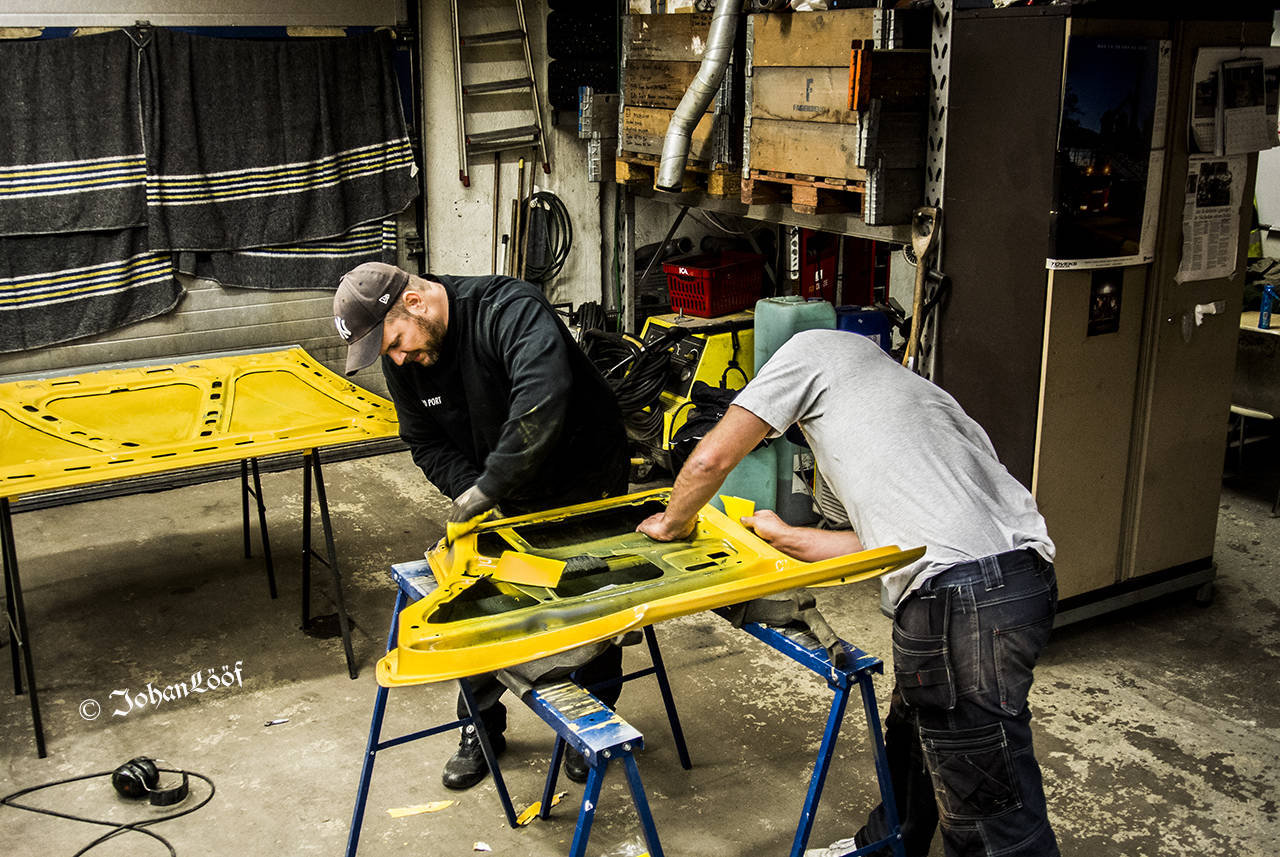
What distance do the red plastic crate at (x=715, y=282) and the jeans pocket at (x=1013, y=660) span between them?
13.9ft

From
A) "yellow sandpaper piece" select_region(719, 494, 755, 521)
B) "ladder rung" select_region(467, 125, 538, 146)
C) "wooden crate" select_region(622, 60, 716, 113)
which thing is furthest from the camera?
"ladder rung" select_region(467, 125, 538, 146)

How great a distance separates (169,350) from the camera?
697 cm

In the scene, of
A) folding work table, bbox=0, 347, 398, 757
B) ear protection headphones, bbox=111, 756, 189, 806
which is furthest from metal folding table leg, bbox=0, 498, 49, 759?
ear protection headphones, bbox=111, 756, 189, 806

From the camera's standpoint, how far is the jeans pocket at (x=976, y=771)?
2607 mm

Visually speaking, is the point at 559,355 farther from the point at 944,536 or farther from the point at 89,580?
the point at 89,580

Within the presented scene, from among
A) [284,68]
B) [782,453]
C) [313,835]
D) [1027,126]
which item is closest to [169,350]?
[284,68]

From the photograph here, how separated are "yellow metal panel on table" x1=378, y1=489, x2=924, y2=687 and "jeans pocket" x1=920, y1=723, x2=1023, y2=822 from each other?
432mm

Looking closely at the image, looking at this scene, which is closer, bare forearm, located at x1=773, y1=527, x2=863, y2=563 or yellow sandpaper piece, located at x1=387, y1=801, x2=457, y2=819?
bare forearm, located at x1=773, y1=527, x2=863, y2=563

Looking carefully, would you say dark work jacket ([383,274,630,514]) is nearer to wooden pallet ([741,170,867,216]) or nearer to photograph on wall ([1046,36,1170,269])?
wooden pallet ([741,170,867,216])

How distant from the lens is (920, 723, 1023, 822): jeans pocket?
2.61 metres

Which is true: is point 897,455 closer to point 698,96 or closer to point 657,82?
point 698,96

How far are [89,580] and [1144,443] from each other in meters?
4.82

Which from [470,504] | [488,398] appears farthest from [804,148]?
[470,504]

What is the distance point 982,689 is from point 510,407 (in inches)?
63.6
